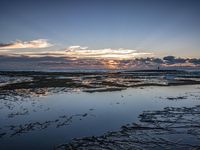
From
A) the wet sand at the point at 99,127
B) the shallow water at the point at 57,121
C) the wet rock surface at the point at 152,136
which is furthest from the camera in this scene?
the shallow water at the point at 57,121

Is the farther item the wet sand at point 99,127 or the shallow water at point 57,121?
the shallow water at point 57,121

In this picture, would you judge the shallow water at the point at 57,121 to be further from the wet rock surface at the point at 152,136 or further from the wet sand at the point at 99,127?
the wet rock surface at the point at 152,136

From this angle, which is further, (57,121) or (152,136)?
(57,121)

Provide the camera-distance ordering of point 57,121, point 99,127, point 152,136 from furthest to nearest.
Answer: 1. point 57,121
2. point 99,127
3. point 152,136

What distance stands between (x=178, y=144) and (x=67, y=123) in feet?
18.6

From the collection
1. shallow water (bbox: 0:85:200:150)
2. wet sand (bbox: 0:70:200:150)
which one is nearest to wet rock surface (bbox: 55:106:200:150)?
wet sand (bbox: 0:70:200:150)

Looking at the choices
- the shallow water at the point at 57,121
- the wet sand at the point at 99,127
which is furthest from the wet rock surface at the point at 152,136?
the shallow water at the point at 57,121

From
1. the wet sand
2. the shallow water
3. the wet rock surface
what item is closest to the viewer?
the wet rock surface

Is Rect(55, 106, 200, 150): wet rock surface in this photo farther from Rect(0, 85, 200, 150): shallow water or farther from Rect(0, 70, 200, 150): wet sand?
Rect(0, 85, 200, 150): shallow water

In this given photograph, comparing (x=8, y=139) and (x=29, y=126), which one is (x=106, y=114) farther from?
(x=8, y=139)

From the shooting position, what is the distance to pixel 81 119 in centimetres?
1326

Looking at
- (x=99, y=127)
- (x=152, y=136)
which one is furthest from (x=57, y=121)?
(x=152, y=136)

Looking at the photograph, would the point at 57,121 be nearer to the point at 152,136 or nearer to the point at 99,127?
the point at 99,127

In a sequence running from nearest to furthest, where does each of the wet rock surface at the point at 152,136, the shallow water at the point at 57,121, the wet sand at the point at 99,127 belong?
the wet rock surface at the point at 152,136 → the wet sand at the point at 99,127 → the shallow water at the point at 57,121
